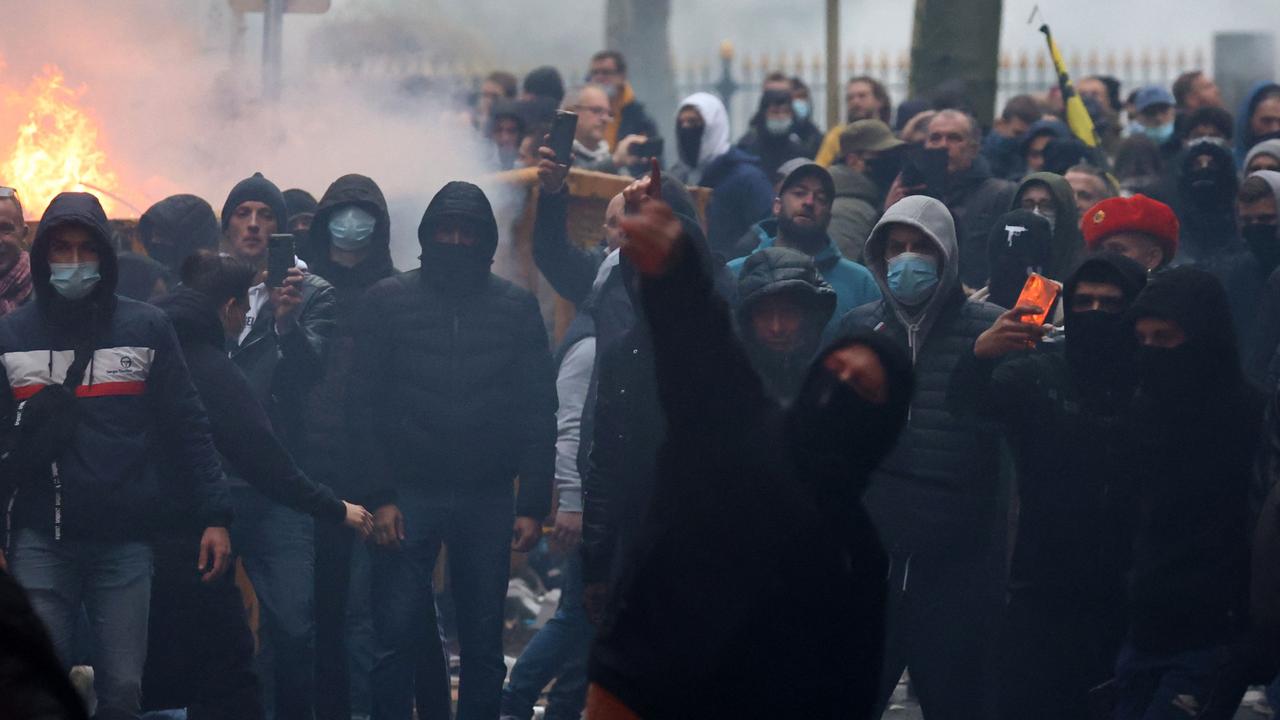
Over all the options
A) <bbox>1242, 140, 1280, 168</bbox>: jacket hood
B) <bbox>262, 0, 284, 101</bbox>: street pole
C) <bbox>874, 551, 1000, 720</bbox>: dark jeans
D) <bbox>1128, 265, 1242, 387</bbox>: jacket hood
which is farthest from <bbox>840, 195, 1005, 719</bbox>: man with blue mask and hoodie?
<bbox>262, 0, 284, 101</bbox>: street pole

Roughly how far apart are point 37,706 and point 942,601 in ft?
14.9

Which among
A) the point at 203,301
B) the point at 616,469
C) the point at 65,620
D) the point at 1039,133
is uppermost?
the point at 1039,133

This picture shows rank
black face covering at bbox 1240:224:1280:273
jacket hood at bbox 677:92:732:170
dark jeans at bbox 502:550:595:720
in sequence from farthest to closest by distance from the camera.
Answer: jacket hood at bbox 677:92:732:170 → black face covering at bbox 1240:224:1280:273 → dark jeans at bbox 502:550:595:720

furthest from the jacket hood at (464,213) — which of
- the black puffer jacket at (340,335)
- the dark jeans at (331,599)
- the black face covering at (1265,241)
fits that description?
the black face covering at (1265,241)

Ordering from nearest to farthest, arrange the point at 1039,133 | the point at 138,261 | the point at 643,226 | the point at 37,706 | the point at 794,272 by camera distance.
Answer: the point at 37,706, the point at 643,226, the point at 794,272, the point at 138,261, the point at 1039,133

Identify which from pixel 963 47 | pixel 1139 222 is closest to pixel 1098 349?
pixel 1139 222

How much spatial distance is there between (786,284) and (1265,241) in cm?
271

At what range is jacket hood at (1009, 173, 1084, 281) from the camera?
343 inches

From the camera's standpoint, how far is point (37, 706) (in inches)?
87.3

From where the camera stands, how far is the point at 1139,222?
7699 millimetres

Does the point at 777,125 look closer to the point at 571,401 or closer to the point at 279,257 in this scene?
the point at 571,401

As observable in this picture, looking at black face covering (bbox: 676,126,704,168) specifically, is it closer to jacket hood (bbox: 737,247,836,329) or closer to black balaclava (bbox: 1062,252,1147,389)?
jacket hood (bbox: 737,247,836,329)

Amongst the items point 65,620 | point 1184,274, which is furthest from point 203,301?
point 1184,274

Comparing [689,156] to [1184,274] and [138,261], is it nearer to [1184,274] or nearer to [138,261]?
[138,261]
